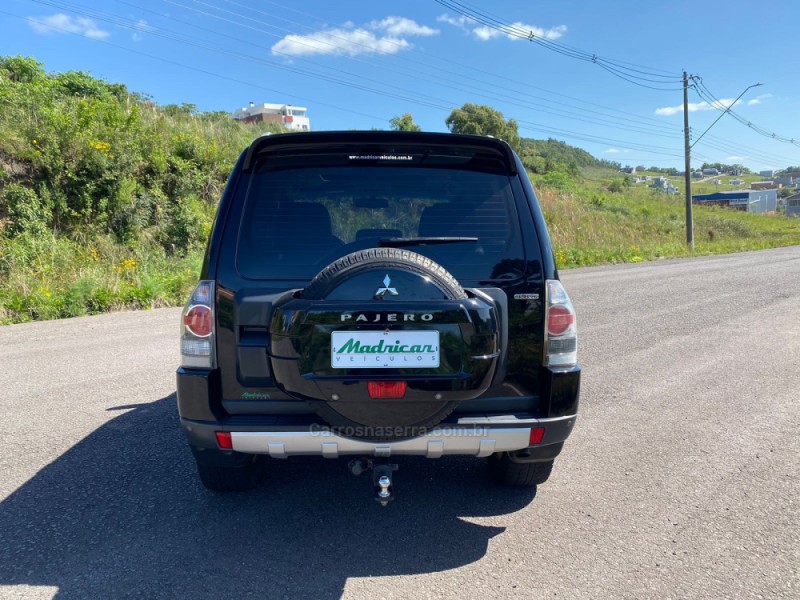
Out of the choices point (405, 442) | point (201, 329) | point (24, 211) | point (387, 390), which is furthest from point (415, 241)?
point (24, 211)

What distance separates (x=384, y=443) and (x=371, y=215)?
42.5 inches

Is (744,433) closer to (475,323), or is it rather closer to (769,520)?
(769,520)

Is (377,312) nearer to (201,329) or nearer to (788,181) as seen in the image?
(201,329)

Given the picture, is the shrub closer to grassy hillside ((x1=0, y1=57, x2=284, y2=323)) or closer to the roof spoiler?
grassy hillside ((x1=0, y1=57, x2=284, y2=323))

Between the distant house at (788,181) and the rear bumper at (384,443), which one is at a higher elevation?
the distant house at (788,181)

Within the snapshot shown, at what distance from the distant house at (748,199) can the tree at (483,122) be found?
1257 inches

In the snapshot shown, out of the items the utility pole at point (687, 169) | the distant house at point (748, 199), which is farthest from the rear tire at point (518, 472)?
the distant house at point (748, 199)

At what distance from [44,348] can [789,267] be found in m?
20.0

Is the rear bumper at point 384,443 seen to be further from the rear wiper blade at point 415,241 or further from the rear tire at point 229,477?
the rear wiper blade at point 415,241

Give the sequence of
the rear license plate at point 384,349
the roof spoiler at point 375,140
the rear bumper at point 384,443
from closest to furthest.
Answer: the rear license plate at point 384,349 < the rear bumper at point 384,443 < the roof spoiler at point 375,140

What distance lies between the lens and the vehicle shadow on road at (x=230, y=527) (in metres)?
2.30

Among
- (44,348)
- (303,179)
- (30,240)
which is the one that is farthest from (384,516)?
(30,240)

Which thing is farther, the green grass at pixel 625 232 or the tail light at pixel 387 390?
the green grass at pixel 625 232

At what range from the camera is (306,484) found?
10.3 ft
